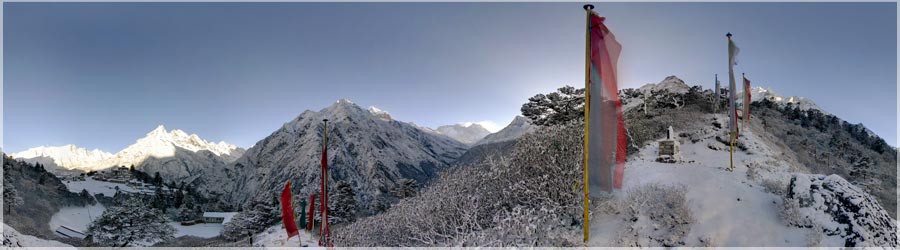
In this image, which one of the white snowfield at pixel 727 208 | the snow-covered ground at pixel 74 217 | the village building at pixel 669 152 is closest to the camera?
the white snowfield at pixel 727 208

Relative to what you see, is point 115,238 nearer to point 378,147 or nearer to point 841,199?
point 841,199

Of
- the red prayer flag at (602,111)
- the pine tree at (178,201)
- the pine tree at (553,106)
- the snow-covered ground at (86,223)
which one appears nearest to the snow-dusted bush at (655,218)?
the red prayer flag at (602,111)

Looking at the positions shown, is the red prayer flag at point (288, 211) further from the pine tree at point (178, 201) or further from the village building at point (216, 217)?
the pine tree at point (178, 201)

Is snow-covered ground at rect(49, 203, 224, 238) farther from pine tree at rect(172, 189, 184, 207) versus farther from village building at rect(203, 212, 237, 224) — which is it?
pine tree at rect(172, 189, 184, 207)

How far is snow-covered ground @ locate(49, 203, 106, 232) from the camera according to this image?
64.1 metres

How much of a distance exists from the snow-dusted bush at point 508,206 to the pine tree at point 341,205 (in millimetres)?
34624

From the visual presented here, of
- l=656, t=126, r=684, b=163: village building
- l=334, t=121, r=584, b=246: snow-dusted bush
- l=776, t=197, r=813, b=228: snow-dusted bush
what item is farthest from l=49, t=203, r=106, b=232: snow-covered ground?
l=776, t=197, r=813, b=228: snow-dusted bush

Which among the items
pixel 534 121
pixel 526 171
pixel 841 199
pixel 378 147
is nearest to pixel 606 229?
pixel 526 171

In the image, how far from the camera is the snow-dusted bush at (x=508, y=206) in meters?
8.31

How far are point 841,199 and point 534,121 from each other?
67.5ft

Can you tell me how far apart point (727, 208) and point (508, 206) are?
15.1 ft

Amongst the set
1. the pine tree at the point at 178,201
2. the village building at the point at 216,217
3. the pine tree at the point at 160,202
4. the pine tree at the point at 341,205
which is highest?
the pine tree at the point at 341,205

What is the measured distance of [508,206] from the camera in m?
10.7

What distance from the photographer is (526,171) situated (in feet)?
37.9
